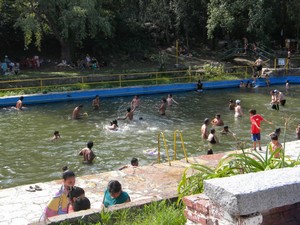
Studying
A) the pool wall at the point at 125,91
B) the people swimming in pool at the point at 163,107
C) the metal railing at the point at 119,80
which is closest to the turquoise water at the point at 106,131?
the people swimming in pool at the point at 163,107

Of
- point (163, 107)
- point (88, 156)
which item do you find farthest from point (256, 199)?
point (163, 107)

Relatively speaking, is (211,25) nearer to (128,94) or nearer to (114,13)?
(114,13)

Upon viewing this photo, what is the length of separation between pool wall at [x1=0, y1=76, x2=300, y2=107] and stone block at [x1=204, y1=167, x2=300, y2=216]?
21.5 meters

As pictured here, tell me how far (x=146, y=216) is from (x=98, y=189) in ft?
11.5

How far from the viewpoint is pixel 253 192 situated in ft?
13.5

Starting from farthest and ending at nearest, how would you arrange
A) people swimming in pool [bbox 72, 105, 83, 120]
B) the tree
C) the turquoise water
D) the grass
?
1. the tree
2. people swimming in pool [bbox 72, 105, 83, 120]
3. the turquoise water
4. the grass

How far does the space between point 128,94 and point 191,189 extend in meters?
21.8

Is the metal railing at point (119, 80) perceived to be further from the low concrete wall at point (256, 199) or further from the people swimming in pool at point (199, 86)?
the low concrete wall at point (256, 199)

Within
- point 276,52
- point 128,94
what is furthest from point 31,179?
point 276,52

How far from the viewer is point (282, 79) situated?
32562mm

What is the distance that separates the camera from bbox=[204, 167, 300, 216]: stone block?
13.4 ft

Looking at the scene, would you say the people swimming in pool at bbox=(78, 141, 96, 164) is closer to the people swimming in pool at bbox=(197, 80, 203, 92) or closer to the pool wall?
the pool wall

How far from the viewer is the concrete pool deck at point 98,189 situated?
8.25 meters

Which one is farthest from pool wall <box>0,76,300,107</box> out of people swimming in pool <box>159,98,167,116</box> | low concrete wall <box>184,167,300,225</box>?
low concrete wall <box>184,167,300,225</box>
